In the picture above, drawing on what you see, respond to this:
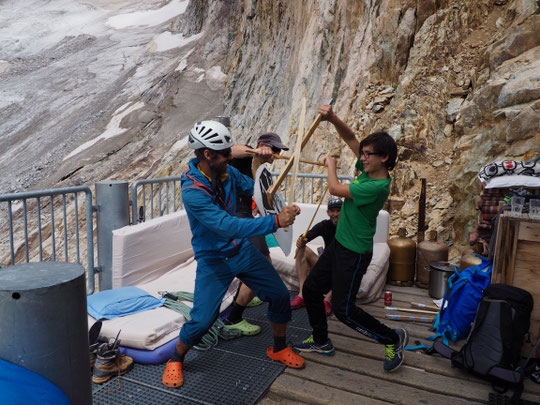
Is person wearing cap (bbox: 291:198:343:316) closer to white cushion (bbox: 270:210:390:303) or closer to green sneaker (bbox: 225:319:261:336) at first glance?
white cushion (bbox: 270:210:390:303)

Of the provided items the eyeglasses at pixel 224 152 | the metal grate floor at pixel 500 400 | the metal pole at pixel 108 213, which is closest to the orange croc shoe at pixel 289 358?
the metal grate floor at pixel 500 400

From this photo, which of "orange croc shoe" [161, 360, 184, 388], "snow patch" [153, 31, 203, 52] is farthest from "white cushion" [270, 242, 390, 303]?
"snow patch" [153, 31, 203, 52]

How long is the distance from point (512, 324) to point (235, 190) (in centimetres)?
242

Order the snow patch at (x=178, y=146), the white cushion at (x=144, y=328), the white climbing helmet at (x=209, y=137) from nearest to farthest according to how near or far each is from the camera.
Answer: the white climbing helmet at (x=209, y=137) < the white cushion at (x=144, y=328) < the snow patch at (x=178, y=146)

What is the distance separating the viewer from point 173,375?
329cm

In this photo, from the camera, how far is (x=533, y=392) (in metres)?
3.27

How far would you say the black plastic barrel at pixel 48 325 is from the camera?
170 cm

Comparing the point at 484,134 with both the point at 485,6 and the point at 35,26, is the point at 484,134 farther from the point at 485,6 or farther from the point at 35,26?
the point at 35,26

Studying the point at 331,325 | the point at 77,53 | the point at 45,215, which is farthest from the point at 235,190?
the point at 77,53

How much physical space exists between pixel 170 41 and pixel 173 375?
39.9 meters

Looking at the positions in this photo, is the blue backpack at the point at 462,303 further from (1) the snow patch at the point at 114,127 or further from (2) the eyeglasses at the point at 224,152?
(1) the snow patch at the point at 114,127

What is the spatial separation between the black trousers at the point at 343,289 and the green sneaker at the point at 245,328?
744mm

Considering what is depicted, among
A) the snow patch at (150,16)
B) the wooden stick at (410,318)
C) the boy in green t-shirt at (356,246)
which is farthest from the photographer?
the snow patch at (150,16)

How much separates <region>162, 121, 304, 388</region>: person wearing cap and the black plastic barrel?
1.23 meters
